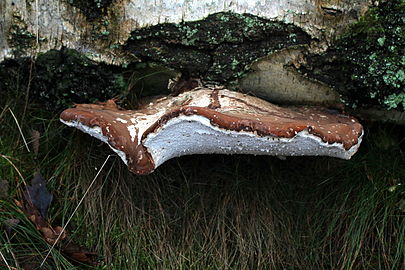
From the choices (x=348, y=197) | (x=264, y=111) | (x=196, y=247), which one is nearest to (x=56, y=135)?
(x=196, y=247)

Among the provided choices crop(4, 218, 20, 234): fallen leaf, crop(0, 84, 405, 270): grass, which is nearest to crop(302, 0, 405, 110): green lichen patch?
crop(0, 84, 405, 270): grass

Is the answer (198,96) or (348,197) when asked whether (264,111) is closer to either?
(198,96)

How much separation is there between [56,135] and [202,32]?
1330 millimetres

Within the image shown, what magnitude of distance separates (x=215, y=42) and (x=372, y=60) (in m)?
0.92

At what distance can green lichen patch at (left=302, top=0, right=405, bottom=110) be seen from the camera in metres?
2.65

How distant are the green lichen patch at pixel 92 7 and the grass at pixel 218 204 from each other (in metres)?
0.84

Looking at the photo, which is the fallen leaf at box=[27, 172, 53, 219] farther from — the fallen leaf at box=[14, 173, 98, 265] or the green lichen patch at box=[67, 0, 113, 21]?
the green lichen patch at box=[67, 0, 113, 21]

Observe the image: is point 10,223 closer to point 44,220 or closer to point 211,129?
point 44,220

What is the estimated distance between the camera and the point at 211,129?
2234 millimetres

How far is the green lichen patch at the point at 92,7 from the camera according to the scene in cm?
282

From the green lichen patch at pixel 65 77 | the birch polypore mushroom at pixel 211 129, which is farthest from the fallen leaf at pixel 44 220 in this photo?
the birch polypore mushroom at pixel 211 129

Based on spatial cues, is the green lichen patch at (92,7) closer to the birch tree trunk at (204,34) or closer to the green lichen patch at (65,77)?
the birch tree trunk at (204,34)

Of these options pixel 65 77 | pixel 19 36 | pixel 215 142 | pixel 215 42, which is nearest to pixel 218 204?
pixel 215 142

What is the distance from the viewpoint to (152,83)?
10.3 ft
